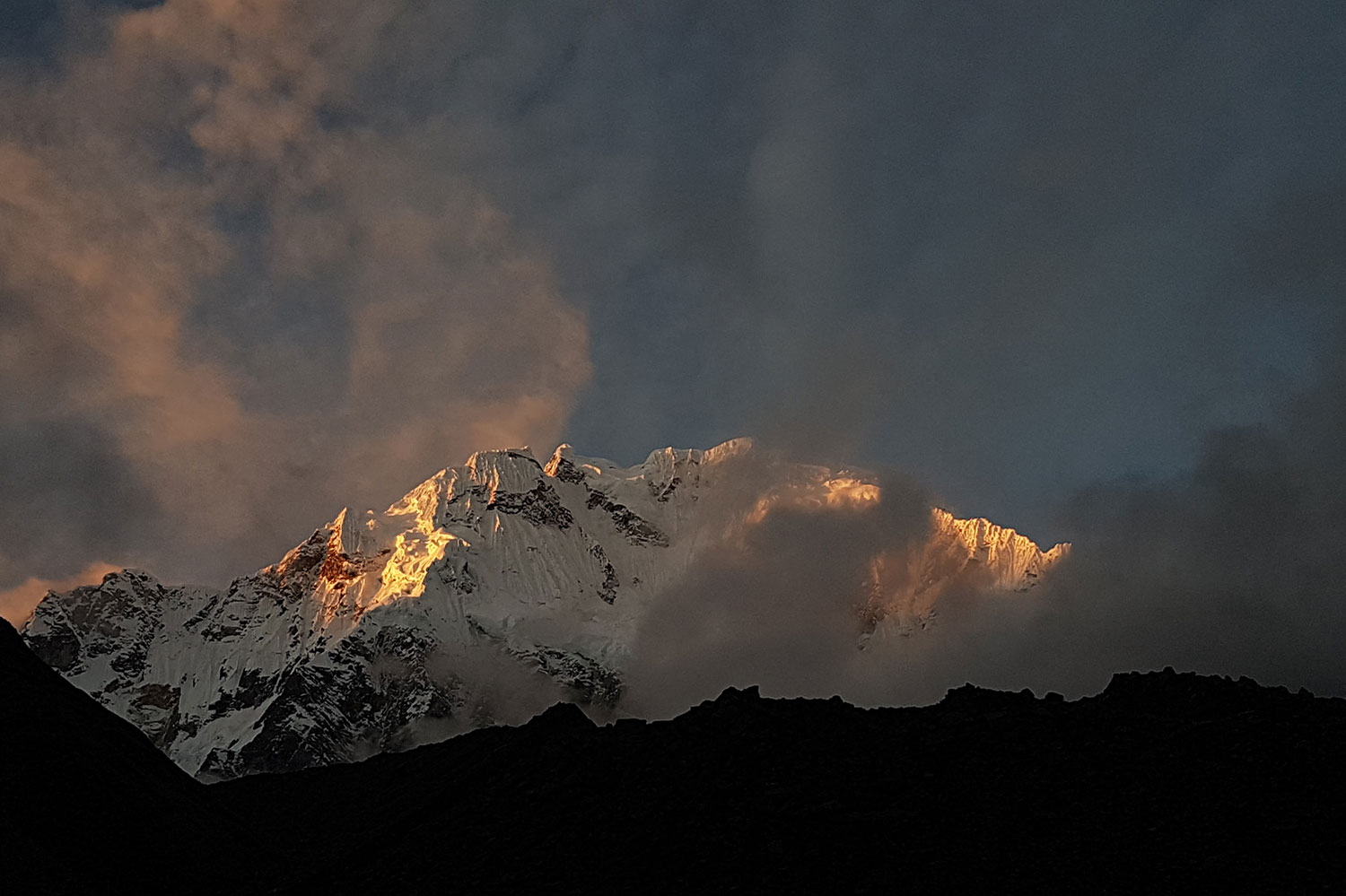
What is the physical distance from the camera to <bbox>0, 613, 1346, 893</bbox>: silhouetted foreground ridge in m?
32.2

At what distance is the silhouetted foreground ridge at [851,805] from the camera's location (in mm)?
32156

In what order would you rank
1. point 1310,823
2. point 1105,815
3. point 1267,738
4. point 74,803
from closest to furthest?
1. point 1310,823
2. point 1105,815
3. point 1267,738
4. point 74,803

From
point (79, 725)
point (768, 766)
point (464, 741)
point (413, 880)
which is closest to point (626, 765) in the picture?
point (768, 766)

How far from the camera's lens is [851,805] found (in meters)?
36.3

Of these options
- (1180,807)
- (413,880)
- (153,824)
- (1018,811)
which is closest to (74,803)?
(153,824)

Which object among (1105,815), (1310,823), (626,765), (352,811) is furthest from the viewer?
(352,811)

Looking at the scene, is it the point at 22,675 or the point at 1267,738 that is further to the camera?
the point at 22,675

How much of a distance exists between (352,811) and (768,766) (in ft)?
91.0

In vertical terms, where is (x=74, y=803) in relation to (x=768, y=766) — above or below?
above

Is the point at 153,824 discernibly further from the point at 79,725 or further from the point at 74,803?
the point at 79,725

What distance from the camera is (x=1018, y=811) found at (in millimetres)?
35219

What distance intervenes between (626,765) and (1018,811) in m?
14.9

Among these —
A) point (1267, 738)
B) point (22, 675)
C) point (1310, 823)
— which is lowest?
point (1310, 823)

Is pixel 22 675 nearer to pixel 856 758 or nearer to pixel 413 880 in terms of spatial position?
pixel 413 880
